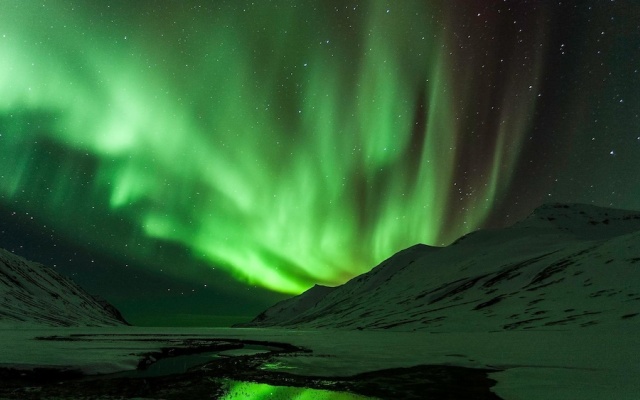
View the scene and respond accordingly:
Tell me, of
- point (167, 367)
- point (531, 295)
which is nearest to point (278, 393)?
point (167, 367)

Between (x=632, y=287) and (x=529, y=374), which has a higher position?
(x=632, y=287)

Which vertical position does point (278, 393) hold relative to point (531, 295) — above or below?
below

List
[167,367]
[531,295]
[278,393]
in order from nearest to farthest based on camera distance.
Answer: [278,393] → [167,367] → [531,295]

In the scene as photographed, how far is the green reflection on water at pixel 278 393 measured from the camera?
39.4 ft

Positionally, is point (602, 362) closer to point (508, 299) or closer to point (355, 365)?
point (355, 365)

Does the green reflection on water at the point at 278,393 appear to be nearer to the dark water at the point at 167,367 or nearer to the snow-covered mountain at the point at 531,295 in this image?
the dark water at the point at 167,367

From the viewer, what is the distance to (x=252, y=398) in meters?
11.9

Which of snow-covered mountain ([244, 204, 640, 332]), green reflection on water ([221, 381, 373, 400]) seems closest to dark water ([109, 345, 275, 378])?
green reflection on water ([221, 381, 373, 400])

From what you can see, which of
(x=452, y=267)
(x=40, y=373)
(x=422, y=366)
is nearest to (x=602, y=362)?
(x=422, y=366)

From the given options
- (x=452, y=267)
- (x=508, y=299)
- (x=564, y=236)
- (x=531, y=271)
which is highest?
(x=564, y=236)

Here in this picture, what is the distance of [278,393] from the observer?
12.7 metres

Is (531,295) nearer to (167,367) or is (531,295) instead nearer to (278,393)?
(167,367)

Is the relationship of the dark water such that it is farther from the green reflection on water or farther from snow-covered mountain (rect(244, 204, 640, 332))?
snow-covered mountain (rect(244, 204, 640, 332))

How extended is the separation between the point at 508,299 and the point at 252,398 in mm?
103974
